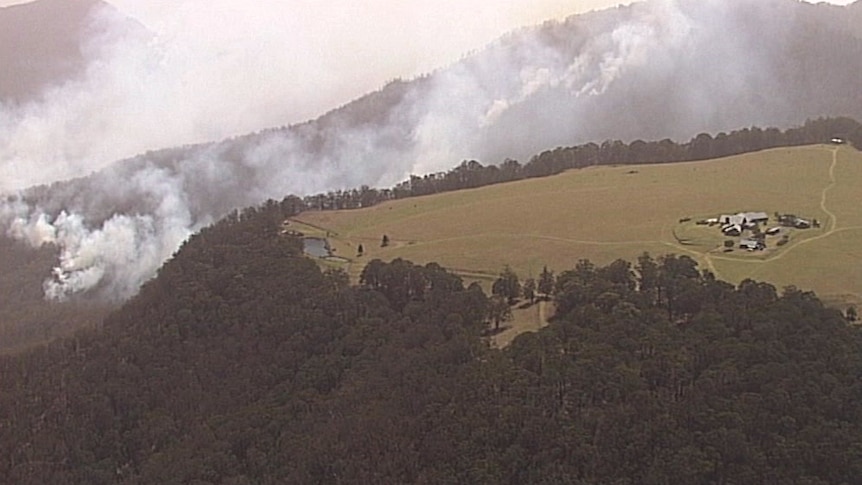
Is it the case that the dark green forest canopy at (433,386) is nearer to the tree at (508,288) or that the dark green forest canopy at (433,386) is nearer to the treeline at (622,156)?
the tree at (508,288)

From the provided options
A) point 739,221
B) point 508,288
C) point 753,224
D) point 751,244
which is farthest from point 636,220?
point 508,288

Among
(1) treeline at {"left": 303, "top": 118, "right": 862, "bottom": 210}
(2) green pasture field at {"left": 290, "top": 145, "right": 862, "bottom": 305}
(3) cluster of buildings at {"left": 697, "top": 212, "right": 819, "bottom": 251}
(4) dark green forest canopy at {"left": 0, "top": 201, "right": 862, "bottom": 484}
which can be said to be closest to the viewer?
(4) dark green forest canopy at {"left": 0, "top": 201, "right": 862, "bottom": 484}

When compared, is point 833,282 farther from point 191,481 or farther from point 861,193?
point 191,481

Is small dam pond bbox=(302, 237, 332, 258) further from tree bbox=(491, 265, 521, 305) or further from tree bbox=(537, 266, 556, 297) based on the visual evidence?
tree bbox=(537, 266, 556, 297)

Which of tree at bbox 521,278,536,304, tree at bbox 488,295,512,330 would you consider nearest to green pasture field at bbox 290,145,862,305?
tree at bbox 521,278,536,304

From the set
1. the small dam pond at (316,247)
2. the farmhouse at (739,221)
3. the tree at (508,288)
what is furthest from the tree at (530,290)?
the small dam pond at (316,247)

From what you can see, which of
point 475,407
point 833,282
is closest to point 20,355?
point 475,407

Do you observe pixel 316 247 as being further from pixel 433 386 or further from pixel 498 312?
pixel 433 386
